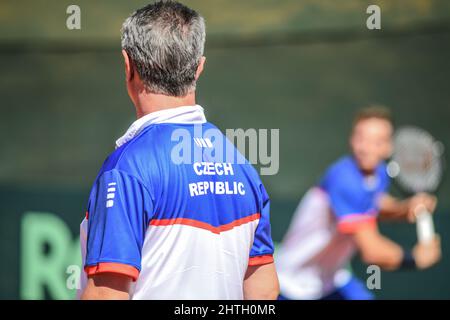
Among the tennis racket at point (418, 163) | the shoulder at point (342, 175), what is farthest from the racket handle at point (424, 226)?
the shoulder at point (342, 175)

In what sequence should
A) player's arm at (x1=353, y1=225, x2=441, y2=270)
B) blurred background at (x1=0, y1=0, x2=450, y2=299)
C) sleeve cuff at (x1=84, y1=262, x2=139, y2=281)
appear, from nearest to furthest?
sleeve cuff at (x1=84, y1=262, x2=139, y2=281), player's arm at (x1=353, y1=225, x2=441, y2=270), blurred background at (x1=0, y1=0, x2=450, y2=299)

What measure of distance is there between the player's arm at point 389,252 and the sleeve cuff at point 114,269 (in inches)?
147

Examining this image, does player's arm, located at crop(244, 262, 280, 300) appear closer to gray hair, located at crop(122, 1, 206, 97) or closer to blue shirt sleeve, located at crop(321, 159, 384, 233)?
gray hair, located at crop(122, 1, 206, 97)

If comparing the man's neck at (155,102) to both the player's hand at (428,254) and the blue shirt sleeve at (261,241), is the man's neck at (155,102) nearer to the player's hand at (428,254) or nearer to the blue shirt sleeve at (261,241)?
the blue shirt sleeve at (261,241)

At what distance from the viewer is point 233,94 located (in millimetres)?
6207

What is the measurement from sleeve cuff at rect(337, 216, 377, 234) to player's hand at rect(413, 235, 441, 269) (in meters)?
0.43

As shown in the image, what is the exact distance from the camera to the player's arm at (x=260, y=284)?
2.29m

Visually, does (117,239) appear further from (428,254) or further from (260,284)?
(428,254)

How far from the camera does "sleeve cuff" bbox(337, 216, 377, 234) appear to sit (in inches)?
215

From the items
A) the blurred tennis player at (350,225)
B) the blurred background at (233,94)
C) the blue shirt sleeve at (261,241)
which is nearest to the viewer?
the blue shirt sleeve at (261,241)

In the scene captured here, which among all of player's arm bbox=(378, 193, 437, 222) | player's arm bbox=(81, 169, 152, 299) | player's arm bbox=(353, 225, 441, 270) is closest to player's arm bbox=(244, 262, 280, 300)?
player's arm bbox=(81, 169, 152, 299)

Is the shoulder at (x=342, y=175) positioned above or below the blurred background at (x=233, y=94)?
below
